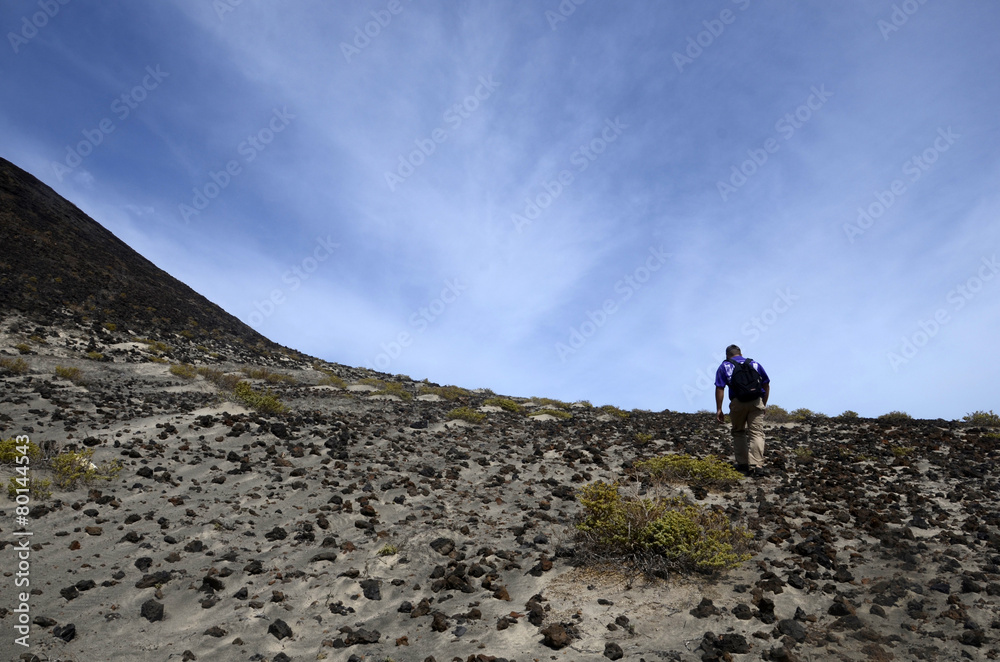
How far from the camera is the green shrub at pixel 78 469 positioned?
773cm

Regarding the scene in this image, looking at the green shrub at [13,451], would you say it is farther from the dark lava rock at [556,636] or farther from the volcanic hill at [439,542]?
the dark lava rock at [556,636]

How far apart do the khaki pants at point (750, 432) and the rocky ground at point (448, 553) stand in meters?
0.66

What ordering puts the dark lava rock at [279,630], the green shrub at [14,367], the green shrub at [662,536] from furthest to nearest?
1. the green shrub at [14,367]
2. the green shrub at [662,536]
3. the dark lava rock at [279,630]

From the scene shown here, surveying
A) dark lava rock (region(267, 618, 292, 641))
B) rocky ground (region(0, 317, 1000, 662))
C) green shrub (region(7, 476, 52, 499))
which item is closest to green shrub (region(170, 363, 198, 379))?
rocky ground (region(0, 317, 1000, 662))

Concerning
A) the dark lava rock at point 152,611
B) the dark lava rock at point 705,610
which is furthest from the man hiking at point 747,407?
the dark lava rock at point 152,611

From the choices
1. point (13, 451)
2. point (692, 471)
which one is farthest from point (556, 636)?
point (13, 451)

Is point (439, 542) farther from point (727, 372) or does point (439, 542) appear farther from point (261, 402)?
point (261, 402)

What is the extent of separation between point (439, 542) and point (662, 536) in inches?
108

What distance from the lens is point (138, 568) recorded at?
19.3 feet

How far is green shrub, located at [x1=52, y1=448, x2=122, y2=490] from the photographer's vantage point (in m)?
7.73

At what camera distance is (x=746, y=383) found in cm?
948

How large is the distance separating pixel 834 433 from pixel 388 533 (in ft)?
38.4

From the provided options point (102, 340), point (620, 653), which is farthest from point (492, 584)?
point (102, 340)

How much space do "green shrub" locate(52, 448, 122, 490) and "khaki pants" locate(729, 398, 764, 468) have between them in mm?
10803
